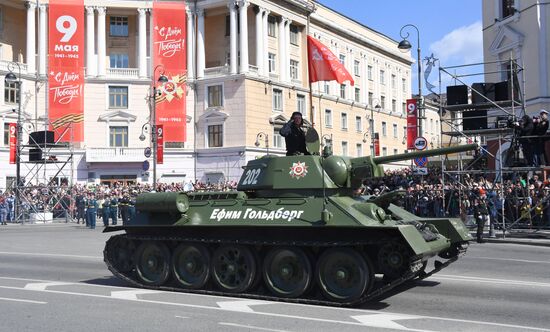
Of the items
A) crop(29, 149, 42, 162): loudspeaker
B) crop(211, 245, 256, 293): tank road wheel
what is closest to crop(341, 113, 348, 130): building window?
crop(29, 149, 42, 162): loudspeaker

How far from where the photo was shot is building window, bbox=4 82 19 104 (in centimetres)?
4922

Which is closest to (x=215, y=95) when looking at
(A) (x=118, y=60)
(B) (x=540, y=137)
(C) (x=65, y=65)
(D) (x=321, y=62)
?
(A) (x=118, y=60)

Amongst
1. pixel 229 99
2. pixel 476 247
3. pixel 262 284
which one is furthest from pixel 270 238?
pixel 229 99

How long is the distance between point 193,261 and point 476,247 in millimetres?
11141

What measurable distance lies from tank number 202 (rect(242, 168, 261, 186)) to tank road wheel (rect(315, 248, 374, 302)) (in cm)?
255

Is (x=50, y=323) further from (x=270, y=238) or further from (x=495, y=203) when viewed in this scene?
(x=495, y=203)

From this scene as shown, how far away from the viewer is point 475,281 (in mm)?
12242

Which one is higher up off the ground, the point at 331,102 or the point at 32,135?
the point at 331,102

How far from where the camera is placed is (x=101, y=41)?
52125mm

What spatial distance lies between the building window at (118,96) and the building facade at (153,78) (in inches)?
3.3

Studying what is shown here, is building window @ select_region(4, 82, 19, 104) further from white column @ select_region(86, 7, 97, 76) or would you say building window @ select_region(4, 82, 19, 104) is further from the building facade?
white column @ select_region(86, 7, 97, 76)

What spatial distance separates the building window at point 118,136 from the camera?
52.2m

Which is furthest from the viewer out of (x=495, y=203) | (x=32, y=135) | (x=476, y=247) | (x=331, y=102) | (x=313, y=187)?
(x=331, y=102)

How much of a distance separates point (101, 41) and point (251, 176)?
43894mm
